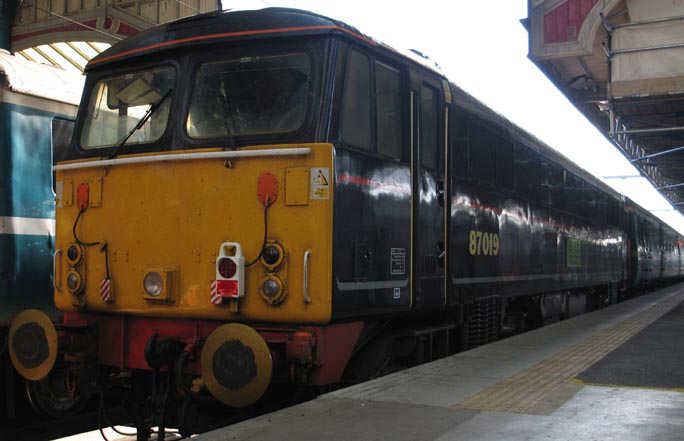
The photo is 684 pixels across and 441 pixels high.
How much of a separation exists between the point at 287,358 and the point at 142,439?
157 centimetres

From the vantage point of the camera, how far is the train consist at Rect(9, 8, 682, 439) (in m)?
4.83

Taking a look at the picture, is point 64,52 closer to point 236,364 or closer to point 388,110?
point 388,110

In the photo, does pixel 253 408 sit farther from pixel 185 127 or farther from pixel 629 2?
pixel 629 2

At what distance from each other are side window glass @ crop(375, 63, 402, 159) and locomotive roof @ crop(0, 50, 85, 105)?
12.1 ft

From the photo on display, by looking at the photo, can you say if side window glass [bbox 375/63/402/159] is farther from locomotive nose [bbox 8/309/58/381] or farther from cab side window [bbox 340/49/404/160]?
locomotive nose [bbox 8/309/58/381]

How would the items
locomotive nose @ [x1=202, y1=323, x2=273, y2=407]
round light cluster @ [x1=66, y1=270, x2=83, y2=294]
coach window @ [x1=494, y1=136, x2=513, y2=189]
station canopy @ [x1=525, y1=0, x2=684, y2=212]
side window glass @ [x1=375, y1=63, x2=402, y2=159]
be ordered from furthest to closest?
station canopy @ [x1=525, y1=0, x2=684, y2=212], coach window @ [x1=494, y1=136, x2=513, y2=189], round light cluster @ [x1=66, y1=270, x2=83, y2=294], side window glass @ [x1=375, y1=63, x2=402, y2=159], locomotive nose @ [x1=202, y1=323, x2=273, y2=407]

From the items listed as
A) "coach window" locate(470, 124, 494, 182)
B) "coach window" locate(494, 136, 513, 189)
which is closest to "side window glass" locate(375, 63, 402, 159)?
"coach window" locate(470, 124, 494, 182)

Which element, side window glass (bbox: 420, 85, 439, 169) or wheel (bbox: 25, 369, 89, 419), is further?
side window glass (bbox: 420, 85, 439, 169)

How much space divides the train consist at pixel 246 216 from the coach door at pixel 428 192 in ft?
0.07

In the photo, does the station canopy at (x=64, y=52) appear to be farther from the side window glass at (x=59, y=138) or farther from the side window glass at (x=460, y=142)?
the side window glass at (x=460, y=142)

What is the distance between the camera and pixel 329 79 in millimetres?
5027

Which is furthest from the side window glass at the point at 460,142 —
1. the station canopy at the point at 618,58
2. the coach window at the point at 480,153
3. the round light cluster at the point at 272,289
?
the station canopy at the point at 618,58

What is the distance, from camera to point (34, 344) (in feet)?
17.3

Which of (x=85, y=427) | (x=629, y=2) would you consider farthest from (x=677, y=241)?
(x=85, y=427)
